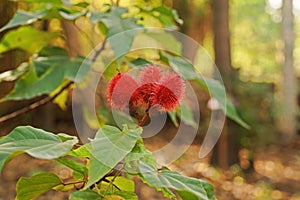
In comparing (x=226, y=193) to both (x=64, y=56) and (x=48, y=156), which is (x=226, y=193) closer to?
(x=64, y=56)

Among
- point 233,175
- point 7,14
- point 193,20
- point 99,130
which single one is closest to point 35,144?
point 99,130

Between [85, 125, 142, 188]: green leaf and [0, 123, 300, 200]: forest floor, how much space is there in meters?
2.34

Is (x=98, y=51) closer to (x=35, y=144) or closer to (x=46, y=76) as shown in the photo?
(x=46, y=76)

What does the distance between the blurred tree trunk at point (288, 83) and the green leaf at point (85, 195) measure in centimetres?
494

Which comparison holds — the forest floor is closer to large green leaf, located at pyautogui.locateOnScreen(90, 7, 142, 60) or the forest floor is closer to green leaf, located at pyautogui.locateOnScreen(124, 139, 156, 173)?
large green leaf, located at pyautogui.locateOnScreen(90, 7, 142, 60)

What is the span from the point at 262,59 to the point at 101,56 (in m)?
8.00

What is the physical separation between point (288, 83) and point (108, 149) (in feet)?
17.1

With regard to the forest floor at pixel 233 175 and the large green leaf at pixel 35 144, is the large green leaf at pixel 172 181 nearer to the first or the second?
the large green leaf at pixel 35 144

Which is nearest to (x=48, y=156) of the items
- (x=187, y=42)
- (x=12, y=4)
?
(x=12, y=4)

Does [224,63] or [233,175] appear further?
[224,63]

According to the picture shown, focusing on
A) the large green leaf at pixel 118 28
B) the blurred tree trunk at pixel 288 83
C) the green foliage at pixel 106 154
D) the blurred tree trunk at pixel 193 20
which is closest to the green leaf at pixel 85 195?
the green foliage at pixel 106 154

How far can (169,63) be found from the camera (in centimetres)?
95

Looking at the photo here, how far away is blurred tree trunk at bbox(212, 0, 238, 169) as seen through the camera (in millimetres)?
3906

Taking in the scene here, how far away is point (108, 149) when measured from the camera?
477 mm
